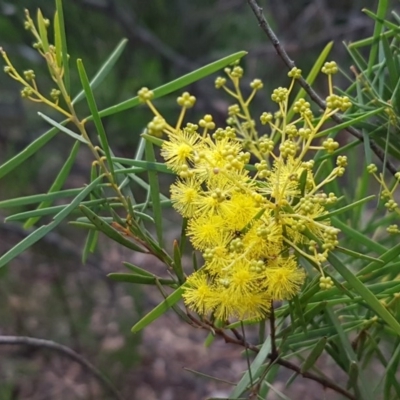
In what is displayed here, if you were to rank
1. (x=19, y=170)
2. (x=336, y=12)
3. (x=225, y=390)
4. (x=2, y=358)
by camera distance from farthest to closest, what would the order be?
(x=336, y=12) → (x=225, y=390) → (x=2, y=358) → (x=19, y=170)

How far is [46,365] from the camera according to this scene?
73.4 inches

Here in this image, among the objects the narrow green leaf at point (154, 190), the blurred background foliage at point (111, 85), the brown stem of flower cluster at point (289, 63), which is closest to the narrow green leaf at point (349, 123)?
the brown stem of flower cluster at point (289, 63)

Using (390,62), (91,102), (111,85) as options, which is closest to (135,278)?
(91,102)

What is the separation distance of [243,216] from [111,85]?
3.97ft

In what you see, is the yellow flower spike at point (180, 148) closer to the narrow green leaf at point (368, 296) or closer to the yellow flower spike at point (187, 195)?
the yellow flower spike at point (187, 195)

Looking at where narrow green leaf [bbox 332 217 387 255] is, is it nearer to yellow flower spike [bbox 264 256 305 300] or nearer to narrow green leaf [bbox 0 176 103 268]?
yellow flower spike [bbox 264 256 305 300]

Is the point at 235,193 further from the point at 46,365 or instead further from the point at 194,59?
the point at 46,365

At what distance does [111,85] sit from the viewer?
5.09 feet

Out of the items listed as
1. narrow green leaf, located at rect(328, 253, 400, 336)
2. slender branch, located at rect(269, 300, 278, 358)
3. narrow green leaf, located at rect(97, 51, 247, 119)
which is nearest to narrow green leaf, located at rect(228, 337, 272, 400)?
slender branch, located at rect(269, 300, 278, 358)

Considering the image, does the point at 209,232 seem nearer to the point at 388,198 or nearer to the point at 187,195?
the point at 187,195

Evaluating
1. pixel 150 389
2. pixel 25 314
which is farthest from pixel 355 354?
pixel 150 389

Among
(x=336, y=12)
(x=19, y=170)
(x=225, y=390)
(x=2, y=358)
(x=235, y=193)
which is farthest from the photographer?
(x=336, y=12)

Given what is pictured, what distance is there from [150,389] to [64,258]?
24.7 inches

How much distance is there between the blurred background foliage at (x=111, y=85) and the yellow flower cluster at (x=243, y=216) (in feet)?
3.30
